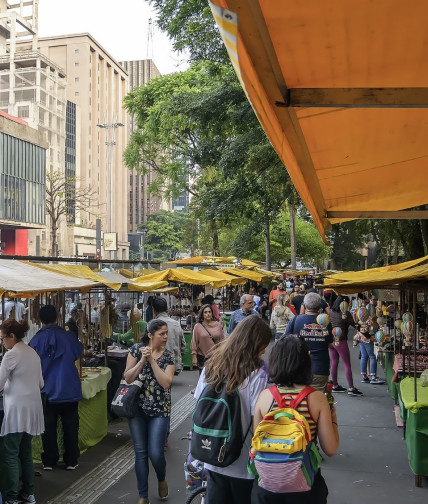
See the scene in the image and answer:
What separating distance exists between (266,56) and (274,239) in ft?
145

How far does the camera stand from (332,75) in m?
3.10

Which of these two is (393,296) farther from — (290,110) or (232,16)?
(232,16)

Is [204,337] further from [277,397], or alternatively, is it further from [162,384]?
[277,397]

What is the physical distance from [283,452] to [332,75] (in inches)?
74.0

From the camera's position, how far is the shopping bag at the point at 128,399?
201 inches

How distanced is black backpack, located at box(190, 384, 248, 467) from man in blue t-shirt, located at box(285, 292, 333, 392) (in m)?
4.13

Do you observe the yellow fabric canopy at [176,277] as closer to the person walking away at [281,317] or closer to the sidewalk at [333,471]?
the person walking away at [281,317]

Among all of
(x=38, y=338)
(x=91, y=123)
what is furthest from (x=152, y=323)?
(x=91, y=123)

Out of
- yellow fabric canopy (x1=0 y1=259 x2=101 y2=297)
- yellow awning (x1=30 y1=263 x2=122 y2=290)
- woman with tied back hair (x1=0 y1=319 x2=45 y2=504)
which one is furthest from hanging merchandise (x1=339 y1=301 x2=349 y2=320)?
woman with tied back hair (x1=0 y1=319 x2=45 y2=504)

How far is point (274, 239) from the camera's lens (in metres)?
46.4

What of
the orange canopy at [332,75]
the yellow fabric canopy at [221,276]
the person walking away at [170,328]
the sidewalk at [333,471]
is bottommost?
the sidewalk at [333,471]

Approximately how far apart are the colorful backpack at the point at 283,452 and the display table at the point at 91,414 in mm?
4429

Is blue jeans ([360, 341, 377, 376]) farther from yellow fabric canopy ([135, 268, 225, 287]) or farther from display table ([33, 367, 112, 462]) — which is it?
display table ([33, 367, 112, 462])

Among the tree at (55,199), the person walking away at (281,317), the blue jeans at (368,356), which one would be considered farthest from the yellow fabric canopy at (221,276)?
the tree at (55,199)
